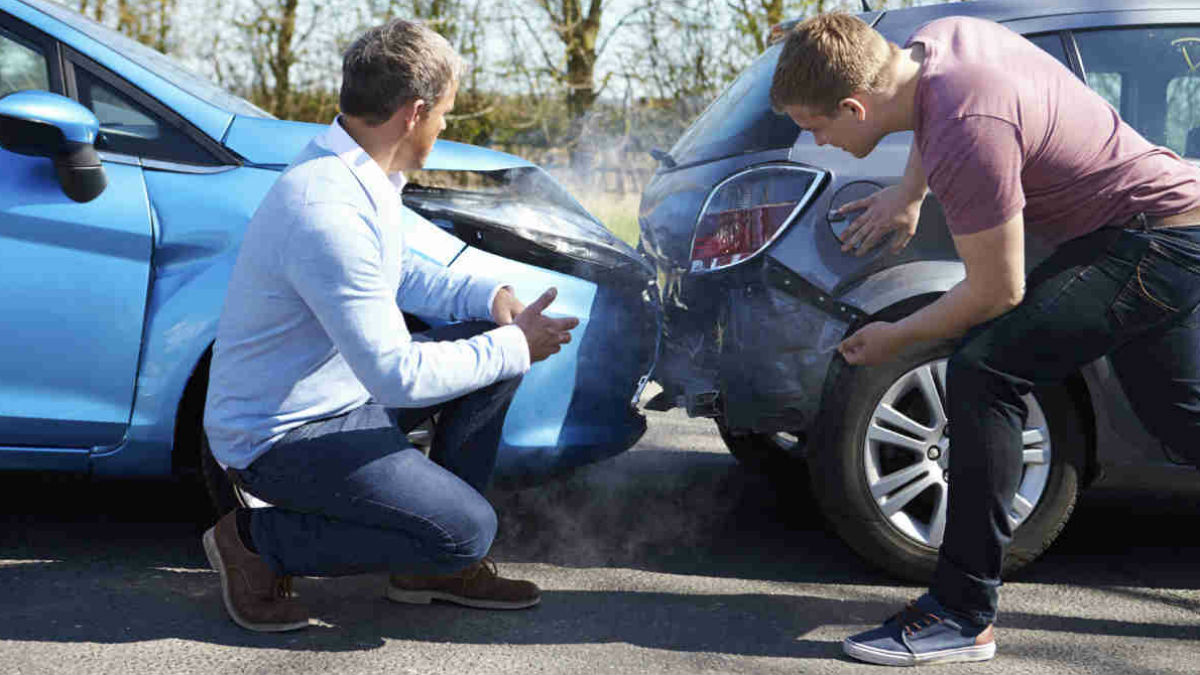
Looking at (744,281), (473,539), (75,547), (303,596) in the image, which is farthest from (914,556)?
(75,547)

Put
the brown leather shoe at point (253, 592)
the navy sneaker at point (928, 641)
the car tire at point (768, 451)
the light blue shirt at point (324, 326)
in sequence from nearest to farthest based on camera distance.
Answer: the light blue shirt at point (324, 326) → the navy sneaker at point (928, 641) → the brown leather shoe at point (253, 592) → the car tire at point (768, 451)

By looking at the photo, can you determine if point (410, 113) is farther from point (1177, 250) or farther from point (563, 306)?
point (1177, 250)

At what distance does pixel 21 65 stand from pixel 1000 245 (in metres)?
2.41

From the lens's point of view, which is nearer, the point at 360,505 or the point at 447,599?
the point at 360,505

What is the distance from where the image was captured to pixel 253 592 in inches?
113

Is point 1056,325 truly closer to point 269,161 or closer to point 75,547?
point 269,161

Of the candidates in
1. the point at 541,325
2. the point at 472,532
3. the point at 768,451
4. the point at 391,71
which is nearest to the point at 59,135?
the point at 391,71

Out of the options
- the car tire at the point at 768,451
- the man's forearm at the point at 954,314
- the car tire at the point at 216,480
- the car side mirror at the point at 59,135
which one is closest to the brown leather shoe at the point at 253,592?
the car tire at the point at 216,480

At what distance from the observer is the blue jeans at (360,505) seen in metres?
2.70

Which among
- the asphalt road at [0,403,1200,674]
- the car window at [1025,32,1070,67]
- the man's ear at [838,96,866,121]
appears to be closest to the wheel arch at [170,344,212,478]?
the asphalt road at [0,403,1200,674]

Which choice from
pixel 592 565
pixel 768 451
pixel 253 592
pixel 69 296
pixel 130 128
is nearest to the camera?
pixel 253 592

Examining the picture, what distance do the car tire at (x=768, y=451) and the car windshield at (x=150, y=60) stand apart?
1.85m

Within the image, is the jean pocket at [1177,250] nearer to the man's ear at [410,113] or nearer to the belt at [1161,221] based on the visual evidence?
the belt at [1161,221]

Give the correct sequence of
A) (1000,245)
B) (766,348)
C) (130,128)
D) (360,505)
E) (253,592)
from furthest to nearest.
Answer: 1. (766,348)
2. (130,128)
3. (253,592)
4. (360,505)
5. (1000,245)
